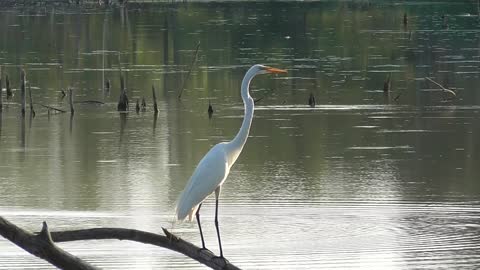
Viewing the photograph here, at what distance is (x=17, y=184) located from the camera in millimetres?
23672

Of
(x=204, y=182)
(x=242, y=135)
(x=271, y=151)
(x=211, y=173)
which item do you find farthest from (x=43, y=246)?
(x=271, y=151)

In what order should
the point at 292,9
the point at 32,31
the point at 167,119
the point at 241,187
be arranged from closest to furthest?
the point at 241,187 → the point at 167,119 → the point at 32,31 → the point at 292,9

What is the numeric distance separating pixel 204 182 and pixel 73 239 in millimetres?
2531

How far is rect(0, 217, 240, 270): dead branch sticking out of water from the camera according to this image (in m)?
10.2

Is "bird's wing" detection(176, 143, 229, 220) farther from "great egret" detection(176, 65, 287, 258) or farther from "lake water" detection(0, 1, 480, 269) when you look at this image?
"lake water" detection(0, 1, 480, 269)

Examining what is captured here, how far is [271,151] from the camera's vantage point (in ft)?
93.2

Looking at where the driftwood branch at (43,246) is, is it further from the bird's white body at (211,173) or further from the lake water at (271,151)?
the lake water at (271,151)

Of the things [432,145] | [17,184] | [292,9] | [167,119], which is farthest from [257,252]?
[292,9]

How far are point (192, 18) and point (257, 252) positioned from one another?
72210 millimetres

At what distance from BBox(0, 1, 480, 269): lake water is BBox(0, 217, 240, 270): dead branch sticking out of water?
538 cm

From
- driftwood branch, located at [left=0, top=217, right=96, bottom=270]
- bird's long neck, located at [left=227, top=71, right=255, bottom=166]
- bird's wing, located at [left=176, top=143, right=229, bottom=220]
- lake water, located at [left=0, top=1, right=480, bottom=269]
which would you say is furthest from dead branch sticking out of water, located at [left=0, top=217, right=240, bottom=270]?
lake water, located at [left=0, top=1, right=480, bottom=269]

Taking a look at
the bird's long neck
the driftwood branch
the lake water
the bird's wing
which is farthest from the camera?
the lake water

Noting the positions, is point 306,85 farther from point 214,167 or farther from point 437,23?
point 437,23

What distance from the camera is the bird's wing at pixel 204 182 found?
508 inches
